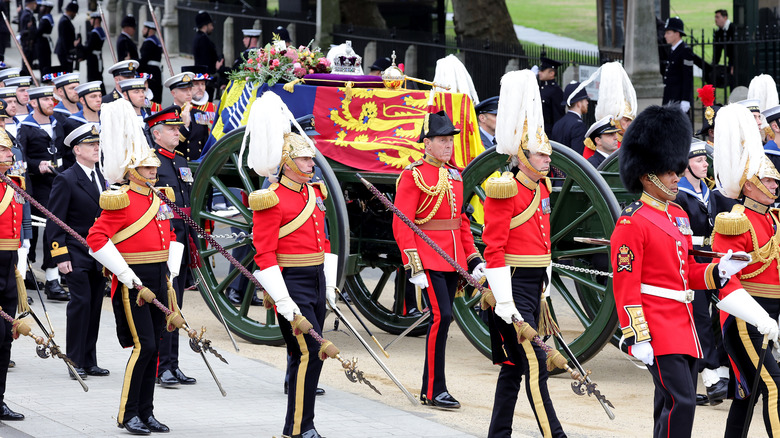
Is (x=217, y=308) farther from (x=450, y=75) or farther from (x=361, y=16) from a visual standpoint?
(x=361, y=16)

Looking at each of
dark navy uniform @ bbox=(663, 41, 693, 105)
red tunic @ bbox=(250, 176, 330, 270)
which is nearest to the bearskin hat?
red tunic @ bbox=(250, 176, 330, 270)

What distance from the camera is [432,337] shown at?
7426mm

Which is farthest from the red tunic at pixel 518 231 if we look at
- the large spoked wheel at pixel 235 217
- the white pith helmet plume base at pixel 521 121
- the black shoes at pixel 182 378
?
the black shoes at pixel 182 378

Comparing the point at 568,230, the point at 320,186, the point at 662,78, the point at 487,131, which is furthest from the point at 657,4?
the point at 320,186

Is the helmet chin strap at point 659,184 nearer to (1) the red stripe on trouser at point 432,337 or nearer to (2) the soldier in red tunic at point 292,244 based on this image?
(2) the soldier in red tunic at point 292,244

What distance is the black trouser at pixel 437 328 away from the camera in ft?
24.1

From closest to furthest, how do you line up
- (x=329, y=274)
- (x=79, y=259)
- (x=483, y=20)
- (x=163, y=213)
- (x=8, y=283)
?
1. (x=329, y=274)
2. (x=163, y=213)
3. (x=8, y=283)
4. (x=79, y=259)
5. (x=483, y=20)

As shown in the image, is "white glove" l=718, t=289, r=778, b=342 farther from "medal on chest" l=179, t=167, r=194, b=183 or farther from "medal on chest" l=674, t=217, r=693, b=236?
"medal on chest" l=179, t=167, r=194, b=183

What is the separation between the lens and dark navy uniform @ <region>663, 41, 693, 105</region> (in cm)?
1316

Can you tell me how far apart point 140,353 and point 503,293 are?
196cm

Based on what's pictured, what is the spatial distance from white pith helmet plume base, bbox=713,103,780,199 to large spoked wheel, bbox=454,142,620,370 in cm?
167


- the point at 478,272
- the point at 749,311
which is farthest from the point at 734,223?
the point at 478,272

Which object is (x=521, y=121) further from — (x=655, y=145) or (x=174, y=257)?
(x=174, y=257)

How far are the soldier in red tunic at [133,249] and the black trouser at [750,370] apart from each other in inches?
116
